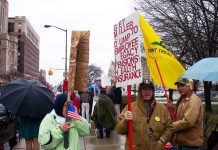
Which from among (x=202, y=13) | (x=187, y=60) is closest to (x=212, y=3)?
(x=202, y=13)

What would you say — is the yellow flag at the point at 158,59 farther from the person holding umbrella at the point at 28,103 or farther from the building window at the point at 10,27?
the building window at the point at 10,27

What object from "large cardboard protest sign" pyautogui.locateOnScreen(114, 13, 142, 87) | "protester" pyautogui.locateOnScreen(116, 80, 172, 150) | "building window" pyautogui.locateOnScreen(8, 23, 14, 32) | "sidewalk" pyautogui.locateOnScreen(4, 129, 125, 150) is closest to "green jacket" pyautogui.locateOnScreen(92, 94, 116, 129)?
"sidewalk" pyautogui.locateOnScreen(4, 129, 125, 150)

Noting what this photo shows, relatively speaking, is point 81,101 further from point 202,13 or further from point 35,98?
point 35,98

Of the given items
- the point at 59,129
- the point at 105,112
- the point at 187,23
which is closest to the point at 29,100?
the point at 59,129

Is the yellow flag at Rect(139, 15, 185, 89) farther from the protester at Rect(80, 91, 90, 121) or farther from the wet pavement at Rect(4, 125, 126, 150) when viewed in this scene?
the protester at Rect(80, 91, 90, 121)

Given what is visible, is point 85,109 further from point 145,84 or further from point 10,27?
point 10,27

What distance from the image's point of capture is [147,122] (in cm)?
488

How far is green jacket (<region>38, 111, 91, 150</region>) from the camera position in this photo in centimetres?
458

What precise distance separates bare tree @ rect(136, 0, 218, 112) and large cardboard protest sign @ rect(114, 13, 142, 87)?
524 inches

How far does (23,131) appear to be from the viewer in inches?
320

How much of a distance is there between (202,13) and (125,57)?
15647 millimetres

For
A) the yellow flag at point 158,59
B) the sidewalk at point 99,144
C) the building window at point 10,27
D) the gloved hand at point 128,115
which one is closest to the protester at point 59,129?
the gloved hand at point 128,115

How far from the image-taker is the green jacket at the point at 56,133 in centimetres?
458

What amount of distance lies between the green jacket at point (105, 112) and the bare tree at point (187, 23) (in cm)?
750
